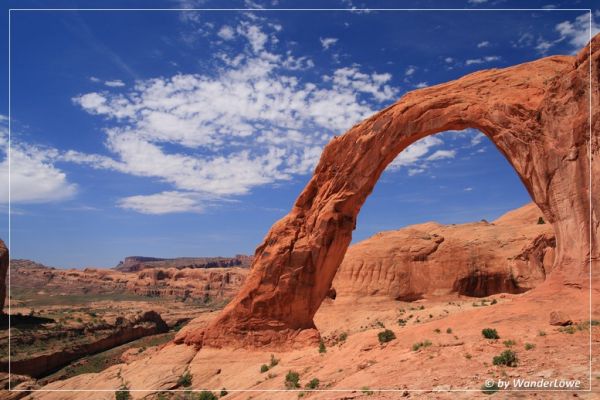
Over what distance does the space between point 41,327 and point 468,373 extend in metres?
54.9

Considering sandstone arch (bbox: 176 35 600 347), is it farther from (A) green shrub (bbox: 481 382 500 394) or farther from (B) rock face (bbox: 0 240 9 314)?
(B) rock face (bbox: 0 240 9 314)

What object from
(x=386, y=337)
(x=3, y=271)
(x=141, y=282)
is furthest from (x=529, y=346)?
(x=141, y=282)

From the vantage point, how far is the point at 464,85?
19.4 metres

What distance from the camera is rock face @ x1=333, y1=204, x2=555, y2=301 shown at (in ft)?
120

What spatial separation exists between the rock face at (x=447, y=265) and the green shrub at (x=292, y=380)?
85.5 feet

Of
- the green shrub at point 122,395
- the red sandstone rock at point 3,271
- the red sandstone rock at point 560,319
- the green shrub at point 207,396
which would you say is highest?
the red sandstone rock at point 3,271

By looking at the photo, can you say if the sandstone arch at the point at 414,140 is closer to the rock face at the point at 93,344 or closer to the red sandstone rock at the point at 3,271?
the rock face at the point at 93,344

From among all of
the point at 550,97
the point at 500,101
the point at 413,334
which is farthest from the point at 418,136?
the point at 413,334

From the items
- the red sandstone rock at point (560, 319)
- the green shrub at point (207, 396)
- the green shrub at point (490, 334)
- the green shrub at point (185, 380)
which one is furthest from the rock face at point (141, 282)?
the red sandstone rock at point (560, 319)

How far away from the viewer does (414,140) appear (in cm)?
2061

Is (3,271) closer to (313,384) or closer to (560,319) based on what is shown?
(313,384)

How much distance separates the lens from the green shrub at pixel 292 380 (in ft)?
46.0

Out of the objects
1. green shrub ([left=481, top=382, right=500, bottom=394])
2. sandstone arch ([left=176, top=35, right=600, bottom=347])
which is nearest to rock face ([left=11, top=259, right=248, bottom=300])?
sandstone arch ([left=176, top=35, right=600, bottom=347])

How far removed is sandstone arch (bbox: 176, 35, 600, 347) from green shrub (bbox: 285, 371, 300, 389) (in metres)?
6.25
